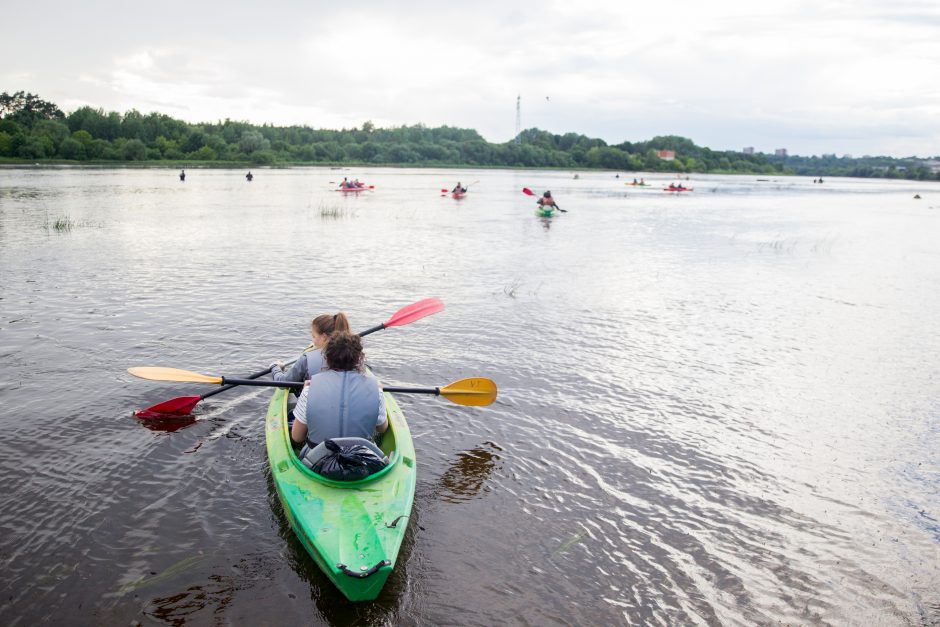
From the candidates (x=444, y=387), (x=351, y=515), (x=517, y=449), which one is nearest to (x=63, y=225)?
(x=444, y=387)

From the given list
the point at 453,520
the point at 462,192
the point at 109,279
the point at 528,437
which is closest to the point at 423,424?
the point at 528,437

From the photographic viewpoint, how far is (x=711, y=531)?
596 cm

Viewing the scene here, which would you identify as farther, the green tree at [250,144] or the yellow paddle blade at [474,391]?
the green tree at [250,144]

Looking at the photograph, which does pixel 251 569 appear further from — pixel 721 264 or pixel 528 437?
pixel 721 264

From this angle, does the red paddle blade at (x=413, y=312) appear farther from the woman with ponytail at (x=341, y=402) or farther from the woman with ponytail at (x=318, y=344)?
the woman with ponytail at (x=341, y=402)

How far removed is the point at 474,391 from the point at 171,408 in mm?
3801

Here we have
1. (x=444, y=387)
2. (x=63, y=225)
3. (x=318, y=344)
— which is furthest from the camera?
(x=63, y=225)

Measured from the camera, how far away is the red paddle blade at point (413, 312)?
970 cm

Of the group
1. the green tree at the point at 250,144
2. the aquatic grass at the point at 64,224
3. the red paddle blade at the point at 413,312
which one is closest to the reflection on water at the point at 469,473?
the red paddle blade at the point at 413,312

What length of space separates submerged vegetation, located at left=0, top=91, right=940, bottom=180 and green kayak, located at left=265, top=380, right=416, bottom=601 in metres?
104

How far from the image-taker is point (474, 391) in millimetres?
7938

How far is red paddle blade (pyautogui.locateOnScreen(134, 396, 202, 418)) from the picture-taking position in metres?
7.91

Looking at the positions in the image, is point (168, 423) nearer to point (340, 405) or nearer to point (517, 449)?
point (340, 405)

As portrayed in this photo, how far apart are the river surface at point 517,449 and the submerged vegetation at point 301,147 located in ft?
318
